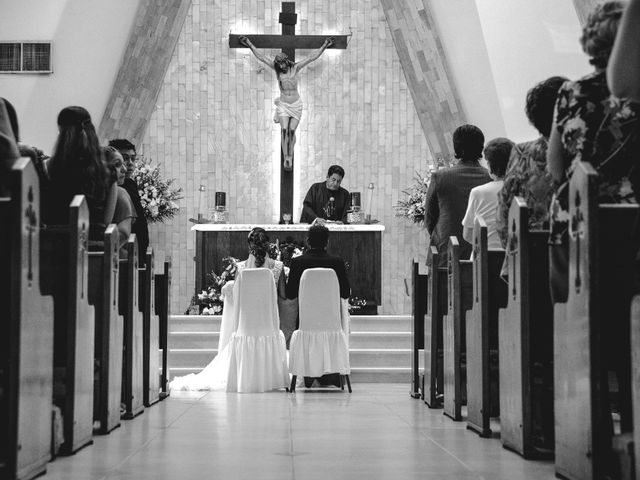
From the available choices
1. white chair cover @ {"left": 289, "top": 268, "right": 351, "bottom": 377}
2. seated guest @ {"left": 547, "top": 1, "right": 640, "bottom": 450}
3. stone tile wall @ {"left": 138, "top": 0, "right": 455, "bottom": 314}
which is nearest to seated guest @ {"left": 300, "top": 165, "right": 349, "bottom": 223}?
stone tile wall @ {"left": 138, "top": 0, "right": 455, "bottom": 314}

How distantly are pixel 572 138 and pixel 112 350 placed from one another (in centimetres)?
238

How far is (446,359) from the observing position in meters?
5.44

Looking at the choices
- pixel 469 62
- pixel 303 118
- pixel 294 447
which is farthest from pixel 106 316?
pixel 303 118

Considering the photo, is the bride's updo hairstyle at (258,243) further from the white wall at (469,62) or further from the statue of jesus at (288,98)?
the statue of jesus at (288,98)

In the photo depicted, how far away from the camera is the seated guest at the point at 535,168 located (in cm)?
381

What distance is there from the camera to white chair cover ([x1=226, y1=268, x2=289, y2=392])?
750 cm

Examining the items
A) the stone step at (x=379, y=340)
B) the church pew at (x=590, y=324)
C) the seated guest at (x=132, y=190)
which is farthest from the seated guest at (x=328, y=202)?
the church pew at (x=590, y=324)

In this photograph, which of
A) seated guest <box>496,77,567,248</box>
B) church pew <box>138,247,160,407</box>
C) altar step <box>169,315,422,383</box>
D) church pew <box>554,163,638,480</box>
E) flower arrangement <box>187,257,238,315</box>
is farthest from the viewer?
flower arrangement <box>187,257,238,315</box>

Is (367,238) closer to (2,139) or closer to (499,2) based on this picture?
(499,2)

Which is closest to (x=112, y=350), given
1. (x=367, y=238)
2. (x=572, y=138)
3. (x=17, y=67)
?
(x=572, y=138)

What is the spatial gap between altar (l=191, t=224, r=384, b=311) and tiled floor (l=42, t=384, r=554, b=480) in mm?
4676

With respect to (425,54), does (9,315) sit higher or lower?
lower

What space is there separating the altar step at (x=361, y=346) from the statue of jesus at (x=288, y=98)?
2.84 m

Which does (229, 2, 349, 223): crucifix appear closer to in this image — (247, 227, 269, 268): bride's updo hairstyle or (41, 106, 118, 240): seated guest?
(247, 227, 269, 268): bride's updo hairstyle
